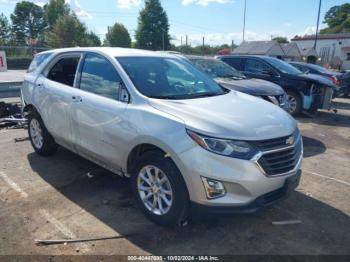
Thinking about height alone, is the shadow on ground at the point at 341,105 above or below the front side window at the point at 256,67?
below

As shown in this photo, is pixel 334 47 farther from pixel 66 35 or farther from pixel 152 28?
pixel 66 35

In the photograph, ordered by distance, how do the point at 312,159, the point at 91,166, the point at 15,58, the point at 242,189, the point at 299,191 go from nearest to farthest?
1. the point at 242,189
2. the point at 299,191
3. the point at 91,166
4. the point at 312,159
5. the point at 15,58

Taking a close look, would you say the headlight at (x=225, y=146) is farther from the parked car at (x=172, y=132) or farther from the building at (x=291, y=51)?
the building at (x=291, y=51)

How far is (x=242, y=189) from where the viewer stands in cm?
311

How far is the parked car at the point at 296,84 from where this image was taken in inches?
392

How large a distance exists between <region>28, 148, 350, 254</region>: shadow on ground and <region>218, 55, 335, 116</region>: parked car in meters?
6.18

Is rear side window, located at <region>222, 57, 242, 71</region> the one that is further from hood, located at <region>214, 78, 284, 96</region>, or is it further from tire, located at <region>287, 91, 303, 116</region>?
hood, located at <region>214, 78, 284, 96</region>

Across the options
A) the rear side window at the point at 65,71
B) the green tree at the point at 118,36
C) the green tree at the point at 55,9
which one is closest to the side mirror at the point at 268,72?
the rear side window at the point at 65,71

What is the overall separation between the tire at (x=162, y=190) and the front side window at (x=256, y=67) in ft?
25.3

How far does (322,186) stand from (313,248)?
1.73 meters

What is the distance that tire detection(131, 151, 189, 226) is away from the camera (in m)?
3.27

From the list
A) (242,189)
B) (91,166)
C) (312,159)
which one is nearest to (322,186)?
(312,159)

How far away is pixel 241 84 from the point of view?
7785 millimetres

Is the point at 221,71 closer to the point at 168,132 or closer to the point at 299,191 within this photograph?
the point at 299,191
